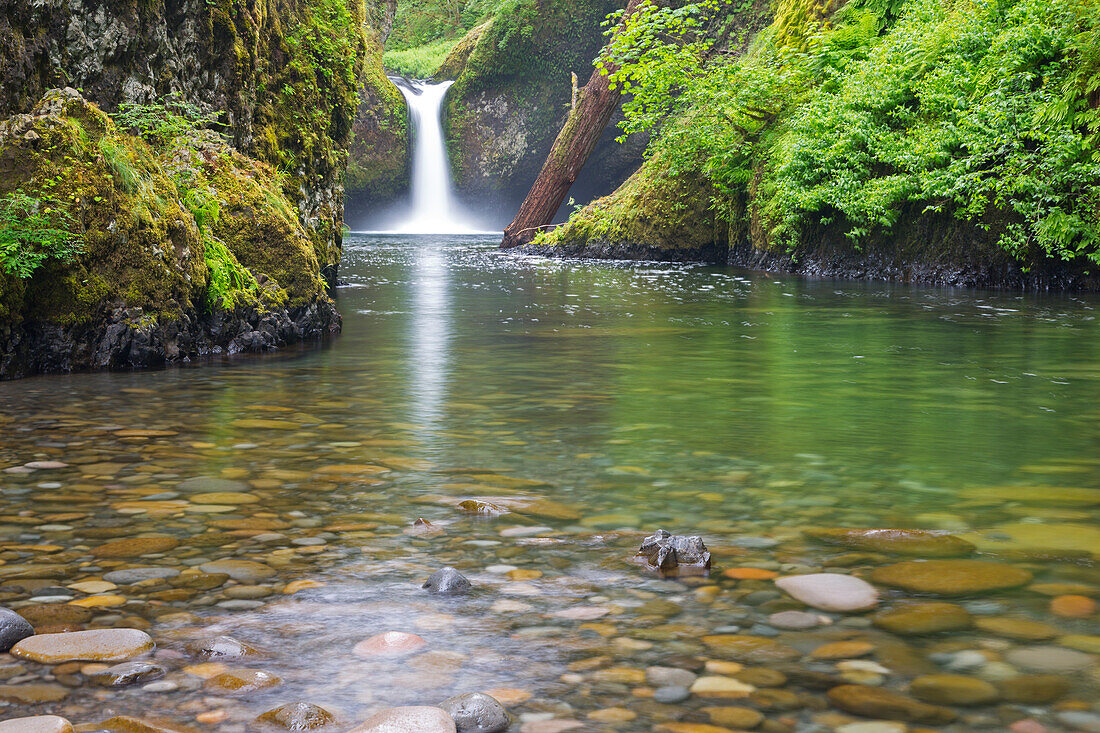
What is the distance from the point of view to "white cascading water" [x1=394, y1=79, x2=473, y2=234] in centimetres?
3766

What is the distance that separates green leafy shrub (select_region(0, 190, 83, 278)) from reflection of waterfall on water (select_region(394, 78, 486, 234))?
107 feet

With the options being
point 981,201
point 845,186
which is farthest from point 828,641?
point 845,186

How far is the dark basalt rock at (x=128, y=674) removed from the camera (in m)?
1.68

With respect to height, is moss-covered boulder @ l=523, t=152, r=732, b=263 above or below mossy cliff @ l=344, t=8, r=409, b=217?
below

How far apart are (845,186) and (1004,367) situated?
24.8 feet

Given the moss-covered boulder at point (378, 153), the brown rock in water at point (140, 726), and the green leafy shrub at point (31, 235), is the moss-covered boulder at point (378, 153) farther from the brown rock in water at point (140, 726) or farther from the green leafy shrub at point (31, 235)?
the brown rock in water at point (140, 726)

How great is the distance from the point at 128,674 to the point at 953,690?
59.5 inches

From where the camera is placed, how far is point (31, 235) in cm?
514

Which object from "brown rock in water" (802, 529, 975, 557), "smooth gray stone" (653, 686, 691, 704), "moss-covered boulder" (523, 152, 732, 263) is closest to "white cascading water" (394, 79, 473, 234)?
"moss-covered boulder" (523, 152, 732, 263)

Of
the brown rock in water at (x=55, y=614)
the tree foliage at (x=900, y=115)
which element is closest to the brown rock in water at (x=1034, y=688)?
the brown rock in water at (x=55, y=614)

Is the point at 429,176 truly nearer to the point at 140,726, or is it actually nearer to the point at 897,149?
the point at 897,149

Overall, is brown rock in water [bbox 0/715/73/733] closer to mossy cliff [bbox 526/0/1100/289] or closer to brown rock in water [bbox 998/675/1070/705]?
brown rock in water [bbox 998/675/1070/705]

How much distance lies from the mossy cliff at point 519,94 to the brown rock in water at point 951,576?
115 ft

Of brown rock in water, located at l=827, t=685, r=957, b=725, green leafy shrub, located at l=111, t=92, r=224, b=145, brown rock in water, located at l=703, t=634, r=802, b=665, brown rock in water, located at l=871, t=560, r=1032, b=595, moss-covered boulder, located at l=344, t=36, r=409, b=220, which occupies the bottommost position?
brown rock in water, located at l=827, t=685, r=957, b=725
